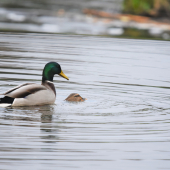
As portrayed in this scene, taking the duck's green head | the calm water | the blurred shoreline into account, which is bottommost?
the calm water

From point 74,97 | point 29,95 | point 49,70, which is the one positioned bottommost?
point 74,97

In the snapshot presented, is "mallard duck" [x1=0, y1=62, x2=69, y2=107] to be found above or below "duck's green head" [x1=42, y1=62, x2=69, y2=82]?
below

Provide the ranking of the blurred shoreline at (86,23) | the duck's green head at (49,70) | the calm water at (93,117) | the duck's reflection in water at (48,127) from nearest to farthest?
the calm water at (93,117) → the duck's reflection in water at (48,127) → the duck's green head at (49,70) → the blurred shoreline at (86,23)

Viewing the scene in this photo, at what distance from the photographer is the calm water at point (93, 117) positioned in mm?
6867

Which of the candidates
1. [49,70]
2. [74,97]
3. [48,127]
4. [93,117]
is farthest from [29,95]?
[48,127]

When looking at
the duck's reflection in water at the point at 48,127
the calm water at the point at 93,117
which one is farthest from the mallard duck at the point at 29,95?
the duck's reflection in water at the point at 48,127

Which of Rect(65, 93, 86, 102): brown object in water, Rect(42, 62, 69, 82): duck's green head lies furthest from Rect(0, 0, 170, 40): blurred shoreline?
Rect(65, 93, 86, 102): brown object in water

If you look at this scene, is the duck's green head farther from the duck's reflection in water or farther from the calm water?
the duck's reflection in water

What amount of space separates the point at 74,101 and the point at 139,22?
1852cm

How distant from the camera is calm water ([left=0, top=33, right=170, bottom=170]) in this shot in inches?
270

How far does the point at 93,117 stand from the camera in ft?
29.6

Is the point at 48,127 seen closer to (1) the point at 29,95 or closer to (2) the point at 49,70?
(1) the point at 29,95

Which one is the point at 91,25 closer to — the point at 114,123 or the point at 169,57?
the point at 169,57

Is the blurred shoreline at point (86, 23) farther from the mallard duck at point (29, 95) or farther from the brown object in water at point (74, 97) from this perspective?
the mallard duck at point (29, 95)
